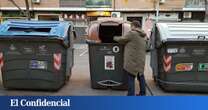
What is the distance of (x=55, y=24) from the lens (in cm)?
873

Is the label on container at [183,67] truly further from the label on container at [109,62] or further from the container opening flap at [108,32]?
the container opening flap at [108,32]

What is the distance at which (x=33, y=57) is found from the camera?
814 centimetres

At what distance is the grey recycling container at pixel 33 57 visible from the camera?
8.09 meters

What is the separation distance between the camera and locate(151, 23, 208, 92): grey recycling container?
322 inches

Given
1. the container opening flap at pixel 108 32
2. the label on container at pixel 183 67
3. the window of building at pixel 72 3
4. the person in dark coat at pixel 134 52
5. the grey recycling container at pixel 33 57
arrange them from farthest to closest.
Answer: the window of building at pixel 72 3, the container opening flap at pixel 108 32, the label on container at pixel 183 67, the grey recycling container at pixel 33 57, the person in dark coat at pixel 134 52

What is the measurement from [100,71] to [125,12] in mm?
23861

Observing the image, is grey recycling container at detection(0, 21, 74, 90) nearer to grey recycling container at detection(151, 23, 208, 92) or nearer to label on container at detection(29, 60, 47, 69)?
label on container at detection(29, 60, 47, 69)

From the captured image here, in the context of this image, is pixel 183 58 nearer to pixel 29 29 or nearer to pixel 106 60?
pixel 106 60

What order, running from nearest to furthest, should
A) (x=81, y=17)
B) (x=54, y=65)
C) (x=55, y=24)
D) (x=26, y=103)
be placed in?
(x=26, y=103)
(x=54, y=65)
(x=55, y=24)
(x=81, y=17)

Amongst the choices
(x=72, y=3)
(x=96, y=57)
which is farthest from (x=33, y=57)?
(x=72, y=3)

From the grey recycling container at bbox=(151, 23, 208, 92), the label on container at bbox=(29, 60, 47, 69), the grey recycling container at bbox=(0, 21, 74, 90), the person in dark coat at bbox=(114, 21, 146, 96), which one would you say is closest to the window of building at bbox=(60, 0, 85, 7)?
the grey recycling container at bbox=(0, 21, 74, 90)

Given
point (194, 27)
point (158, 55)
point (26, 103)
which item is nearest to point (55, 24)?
point (158, 55)

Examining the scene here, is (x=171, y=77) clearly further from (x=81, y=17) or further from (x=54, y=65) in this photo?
(x=81, y=17)

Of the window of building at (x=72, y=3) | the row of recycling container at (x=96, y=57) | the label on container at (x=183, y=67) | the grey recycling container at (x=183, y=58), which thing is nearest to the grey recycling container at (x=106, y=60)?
the row of recycling container at (x=96, y=57)
